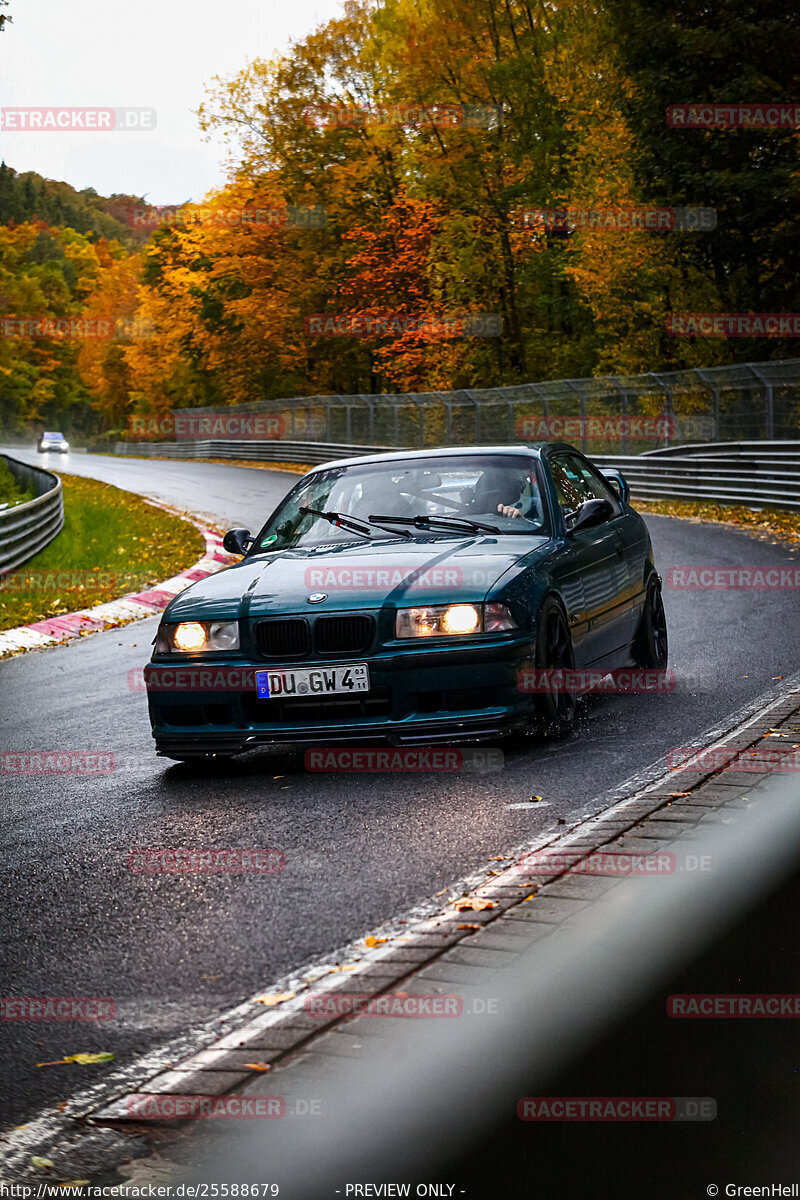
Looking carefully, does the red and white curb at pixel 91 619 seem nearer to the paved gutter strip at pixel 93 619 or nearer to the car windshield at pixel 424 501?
the paved gutter strip at pixel 93 619

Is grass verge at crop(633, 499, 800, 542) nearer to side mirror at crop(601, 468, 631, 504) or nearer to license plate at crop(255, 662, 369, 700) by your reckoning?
side mirror at crop(601, 468, 631, 504)

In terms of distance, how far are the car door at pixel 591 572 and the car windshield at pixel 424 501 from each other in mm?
236

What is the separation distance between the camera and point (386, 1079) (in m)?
3.27

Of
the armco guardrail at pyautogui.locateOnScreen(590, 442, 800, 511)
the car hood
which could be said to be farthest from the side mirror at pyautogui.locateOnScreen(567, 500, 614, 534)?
the armco guardrail at pyautogui.locateOnScreen(590, 442, 800, 511)

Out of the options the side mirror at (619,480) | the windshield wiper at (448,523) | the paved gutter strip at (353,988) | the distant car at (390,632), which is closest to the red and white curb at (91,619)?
the side mirror at (619,480)

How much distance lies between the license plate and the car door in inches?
49.4

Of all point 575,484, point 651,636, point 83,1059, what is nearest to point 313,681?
point 575,484

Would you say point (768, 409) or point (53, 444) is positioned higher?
point (53, 444)

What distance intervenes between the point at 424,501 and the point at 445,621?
136 cm

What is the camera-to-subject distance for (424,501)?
7.91 m

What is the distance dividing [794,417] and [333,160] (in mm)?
32868

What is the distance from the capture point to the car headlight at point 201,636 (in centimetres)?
687

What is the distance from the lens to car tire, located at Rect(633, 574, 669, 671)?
360 inches

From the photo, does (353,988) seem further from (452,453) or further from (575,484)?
(575,484)
